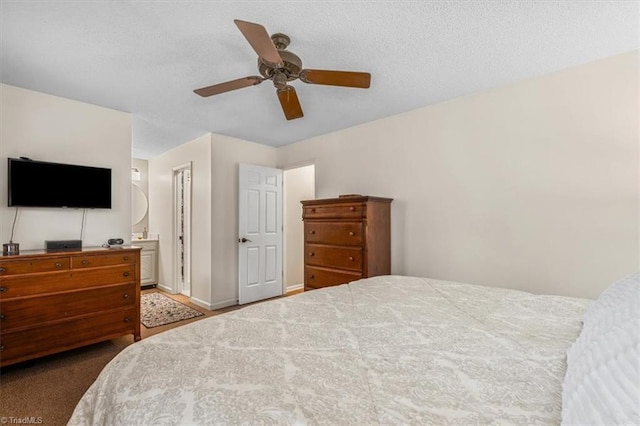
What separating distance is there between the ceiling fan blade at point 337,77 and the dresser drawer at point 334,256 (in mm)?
1638

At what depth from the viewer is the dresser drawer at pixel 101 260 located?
253cm

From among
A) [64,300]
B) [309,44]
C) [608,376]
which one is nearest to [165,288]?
[64,300]

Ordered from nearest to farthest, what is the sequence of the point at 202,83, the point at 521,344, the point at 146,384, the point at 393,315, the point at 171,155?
the point at 146,384
the point at 521,344
the point at 393,315
the point at 202,83
the point at 171,155

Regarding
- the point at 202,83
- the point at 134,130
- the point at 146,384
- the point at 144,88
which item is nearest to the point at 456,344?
the point at 146,384

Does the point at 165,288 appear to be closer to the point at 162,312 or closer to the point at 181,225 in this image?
the point at 181,225

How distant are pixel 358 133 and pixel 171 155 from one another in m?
3.22

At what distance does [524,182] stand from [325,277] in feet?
6.95

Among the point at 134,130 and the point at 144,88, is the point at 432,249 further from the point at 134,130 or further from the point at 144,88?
the point at 134,130

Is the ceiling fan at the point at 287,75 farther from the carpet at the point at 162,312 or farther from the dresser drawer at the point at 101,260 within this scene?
the carpet at the point at 162,312

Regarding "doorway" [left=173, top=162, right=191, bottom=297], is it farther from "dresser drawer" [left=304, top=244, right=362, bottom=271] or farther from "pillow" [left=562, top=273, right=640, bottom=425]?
"pillow" [left=562, top=273, right=640, bottom=425]

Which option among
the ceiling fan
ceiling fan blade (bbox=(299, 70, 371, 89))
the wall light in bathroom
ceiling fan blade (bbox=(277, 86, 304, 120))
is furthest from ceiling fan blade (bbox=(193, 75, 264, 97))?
the wall light in bathroom

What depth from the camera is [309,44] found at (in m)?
2.00

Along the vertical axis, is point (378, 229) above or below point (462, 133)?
below

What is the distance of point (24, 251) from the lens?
8.43 feet
